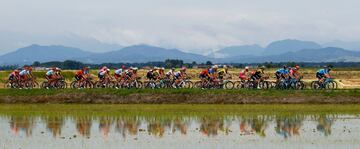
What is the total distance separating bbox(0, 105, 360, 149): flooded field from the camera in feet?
84.5

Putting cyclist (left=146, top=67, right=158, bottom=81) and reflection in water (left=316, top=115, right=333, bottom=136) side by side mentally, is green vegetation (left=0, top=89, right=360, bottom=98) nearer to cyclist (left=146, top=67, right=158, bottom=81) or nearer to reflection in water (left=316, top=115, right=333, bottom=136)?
cyclist (left=146, top=67, right=158, bottom=81)

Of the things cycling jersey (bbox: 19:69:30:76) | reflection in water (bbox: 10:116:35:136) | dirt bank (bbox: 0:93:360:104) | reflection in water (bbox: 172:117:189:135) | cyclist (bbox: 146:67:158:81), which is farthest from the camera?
cyclist (bbox: 146:67:158:81)

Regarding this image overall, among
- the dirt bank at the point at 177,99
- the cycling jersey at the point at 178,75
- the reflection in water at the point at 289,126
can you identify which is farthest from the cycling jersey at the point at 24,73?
the reflection in water at the point at 289,126

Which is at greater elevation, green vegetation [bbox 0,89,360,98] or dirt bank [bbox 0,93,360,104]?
green vegetation [bbox 0,89,360,98]

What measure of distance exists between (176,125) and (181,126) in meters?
0.44

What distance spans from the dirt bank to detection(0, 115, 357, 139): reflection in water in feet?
31.4

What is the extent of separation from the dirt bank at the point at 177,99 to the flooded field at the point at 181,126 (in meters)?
3.02

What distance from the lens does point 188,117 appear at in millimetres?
35094

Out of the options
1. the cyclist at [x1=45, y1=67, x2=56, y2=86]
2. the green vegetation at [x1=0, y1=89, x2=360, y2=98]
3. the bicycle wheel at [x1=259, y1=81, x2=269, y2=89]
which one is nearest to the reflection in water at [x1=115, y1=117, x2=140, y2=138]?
the green vegetation at [x1=0, y1=89, x2=360, y2=98]

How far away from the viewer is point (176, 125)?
103 ft

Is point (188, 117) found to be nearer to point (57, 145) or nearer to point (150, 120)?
point (150, 120)

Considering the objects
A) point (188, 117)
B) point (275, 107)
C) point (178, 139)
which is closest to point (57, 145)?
point (178, 139)

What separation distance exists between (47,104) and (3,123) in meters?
12.6

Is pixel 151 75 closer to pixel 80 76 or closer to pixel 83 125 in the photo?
pixel 80 76
